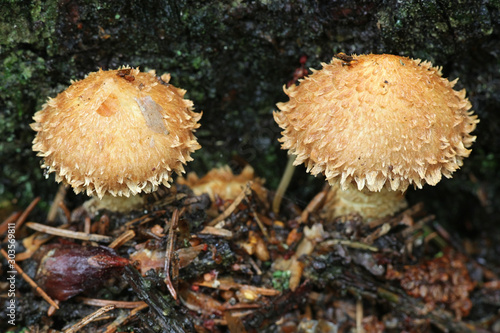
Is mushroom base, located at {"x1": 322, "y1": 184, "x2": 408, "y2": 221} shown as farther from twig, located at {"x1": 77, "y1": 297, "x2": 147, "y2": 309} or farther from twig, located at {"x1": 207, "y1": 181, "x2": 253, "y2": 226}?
twig, located at {"x1": 77, "y1": 297, "x2": 147, "y2": 309}

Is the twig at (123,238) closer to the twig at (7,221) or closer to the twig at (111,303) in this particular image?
the twig at (111,303)

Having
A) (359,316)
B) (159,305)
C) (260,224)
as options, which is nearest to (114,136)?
(159,305)

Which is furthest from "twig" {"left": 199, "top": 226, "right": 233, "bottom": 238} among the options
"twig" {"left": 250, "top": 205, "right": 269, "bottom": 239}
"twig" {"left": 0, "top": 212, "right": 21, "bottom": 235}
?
"twig" {"left": 0, "top": 212, "right": 21, "bottom": 235}

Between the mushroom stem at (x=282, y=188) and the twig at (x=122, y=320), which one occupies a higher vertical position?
the mushroom stem at (x=282, y=188)

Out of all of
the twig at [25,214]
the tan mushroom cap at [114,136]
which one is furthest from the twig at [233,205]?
the twig at [25,214]

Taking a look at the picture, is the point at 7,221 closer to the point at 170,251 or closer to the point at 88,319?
the point at 88,319
